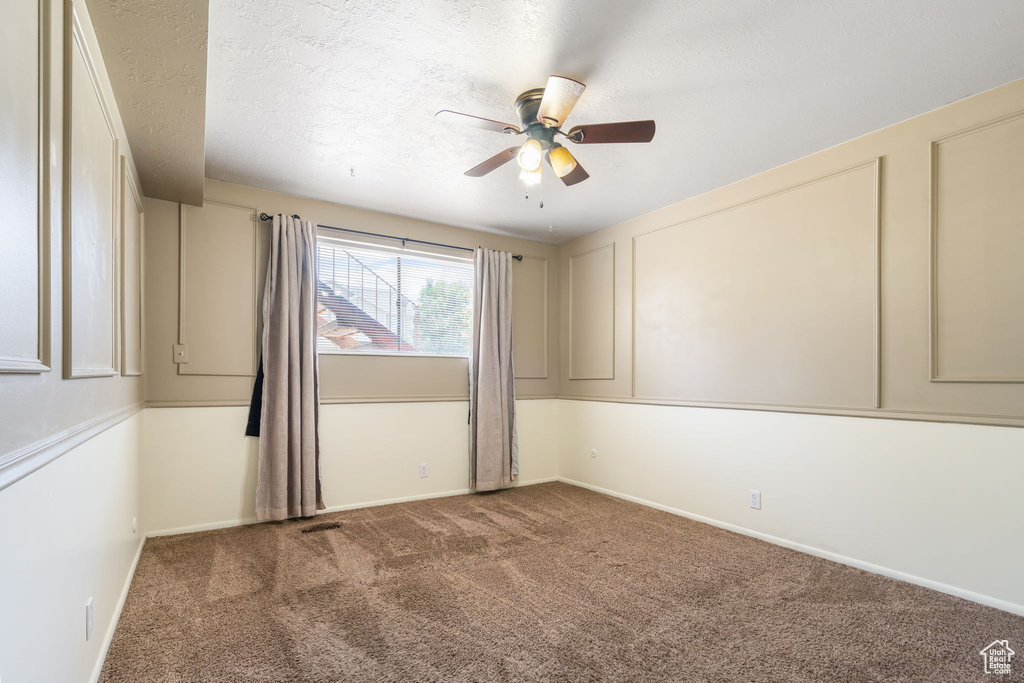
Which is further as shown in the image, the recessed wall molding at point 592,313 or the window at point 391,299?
the recessed wall molding at point 592,313

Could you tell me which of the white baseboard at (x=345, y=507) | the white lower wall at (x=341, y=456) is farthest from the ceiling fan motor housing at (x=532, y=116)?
the white baseboard at (x=345, y=507)

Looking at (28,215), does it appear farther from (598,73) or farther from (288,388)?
(288,388)

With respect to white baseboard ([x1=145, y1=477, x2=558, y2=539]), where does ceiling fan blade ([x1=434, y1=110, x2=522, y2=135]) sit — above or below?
above

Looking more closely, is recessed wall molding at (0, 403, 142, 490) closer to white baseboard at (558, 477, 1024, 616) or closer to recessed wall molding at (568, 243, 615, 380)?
white baseboard at (558, 477, 1024, 616)

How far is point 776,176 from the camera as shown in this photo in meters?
3.38

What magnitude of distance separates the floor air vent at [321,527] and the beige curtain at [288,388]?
188mm

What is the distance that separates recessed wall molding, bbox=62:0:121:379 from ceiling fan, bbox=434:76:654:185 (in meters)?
1.26

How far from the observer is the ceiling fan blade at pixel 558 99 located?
2088 mm

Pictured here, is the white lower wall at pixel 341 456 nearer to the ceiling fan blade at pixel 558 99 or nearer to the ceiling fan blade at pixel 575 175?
the ceiling fan blade at pixel 575 175

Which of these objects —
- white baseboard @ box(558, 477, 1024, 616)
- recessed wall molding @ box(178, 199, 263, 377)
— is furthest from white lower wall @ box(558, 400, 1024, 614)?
recessed wall molding @ box(178, 199, 263, 377)

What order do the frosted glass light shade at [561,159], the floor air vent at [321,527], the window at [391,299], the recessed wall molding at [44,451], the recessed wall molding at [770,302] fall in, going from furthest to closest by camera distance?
the window at [391,299] < the floor air vent at [321,527] < the recessed wall molding at [770,302] < the frosted glass light shade at [561,159] < the recessed wall molding at [44,451]

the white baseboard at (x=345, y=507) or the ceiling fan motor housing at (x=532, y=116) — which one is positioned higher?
the ceiling fan motor housing at (x=532, y=116)

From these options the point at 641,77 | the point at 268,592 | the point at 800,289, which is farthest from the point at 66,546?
the point at 800,289

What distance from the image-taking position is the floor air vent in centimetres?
351
